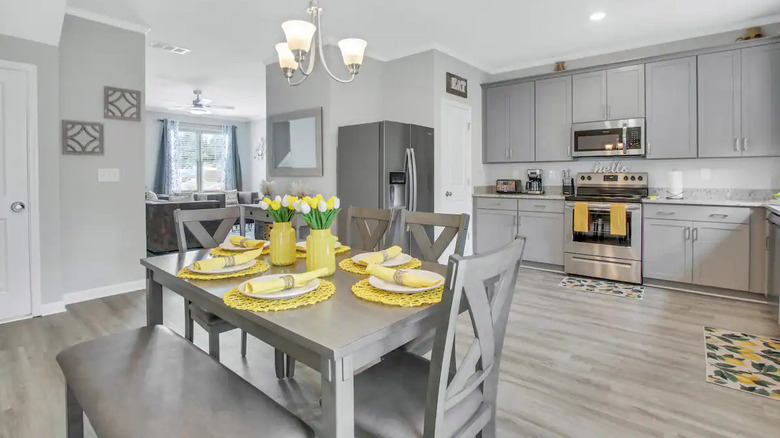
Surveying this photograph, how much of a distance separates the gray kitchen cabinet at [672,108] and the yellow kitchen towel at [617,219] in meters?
0.72

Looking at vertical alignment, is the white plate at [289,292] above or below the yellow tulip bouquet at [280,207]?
below

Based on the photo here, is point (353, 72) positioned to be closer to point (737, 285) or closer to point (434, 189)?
point (434, 189)

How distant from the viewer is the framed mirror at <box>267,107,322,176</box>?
4746 mm

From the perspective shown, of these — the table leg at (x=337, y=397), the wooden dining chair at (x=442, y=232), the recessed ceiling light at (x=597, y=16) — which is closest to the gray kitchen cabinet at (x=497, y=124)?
the recessed ceiling light at (x=597, y=16)

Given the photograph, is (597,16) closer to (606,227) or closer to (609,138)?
(609,138)

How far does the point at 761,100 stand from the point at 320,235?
4415 mm

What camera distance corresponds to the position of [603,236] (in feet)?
14.8

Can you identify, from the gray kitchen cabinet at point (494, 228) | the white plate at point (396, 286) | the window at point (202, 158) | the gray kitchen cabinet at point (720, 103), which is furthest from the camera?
the window at point (202, 158)

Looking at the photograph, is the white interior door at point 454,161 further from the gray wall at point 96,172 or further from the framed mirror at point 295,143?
the gray wall at point 96,172

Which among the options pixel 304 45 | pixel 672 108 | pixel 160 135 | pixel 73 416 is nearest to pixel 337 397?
pixel 73 416

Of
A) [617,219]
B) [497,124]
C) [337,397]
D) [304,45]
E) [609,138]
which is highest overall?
[497,124]

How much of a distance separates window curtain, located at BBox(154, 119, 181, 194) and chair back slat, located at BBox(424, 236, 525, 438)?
9792mm

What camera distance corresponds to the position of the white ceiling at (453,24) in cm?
364

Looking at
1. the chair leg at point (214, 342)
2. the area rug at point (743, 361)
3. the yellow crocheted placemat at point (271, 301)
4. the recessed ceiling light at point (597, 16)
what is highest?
the recessed ceiling light at point (597, 16)
